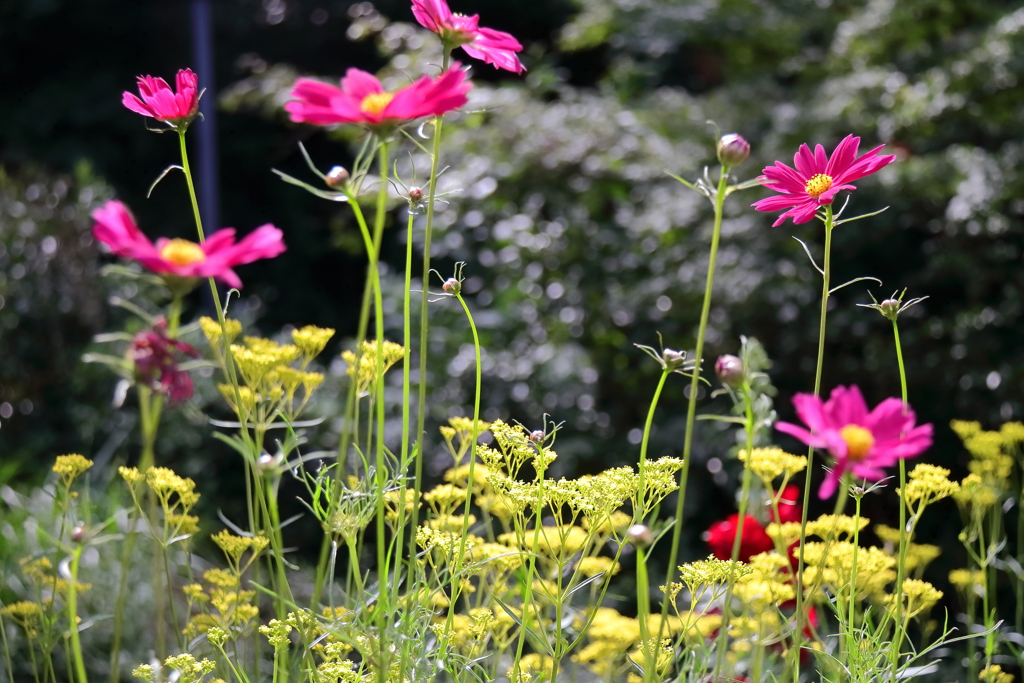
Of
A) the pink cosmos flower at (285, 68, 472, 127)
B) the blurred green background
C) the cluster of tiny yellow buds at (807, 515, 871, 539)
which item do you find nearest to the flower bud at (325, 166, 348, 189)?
the pink cosmos flower at (285, 68, 472, 127)

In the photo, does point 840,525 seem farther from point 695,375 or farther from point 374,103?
point 374,103

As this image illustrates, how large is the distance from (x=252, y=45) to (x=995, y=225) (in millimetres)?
4034

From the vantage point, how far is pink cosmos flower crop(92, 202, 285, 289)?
426mm

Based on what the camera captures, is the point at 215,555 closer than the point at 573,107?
Yes

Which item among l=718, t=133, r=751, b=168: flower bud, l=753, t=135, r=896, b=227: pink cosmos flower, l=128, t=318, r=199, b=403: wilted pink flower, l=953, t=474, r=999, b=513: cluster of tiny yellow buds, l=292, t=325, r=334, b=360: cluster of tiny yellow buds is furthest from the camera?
l=953, t=474, r=999, b=513: cluster of tiny yellow buds

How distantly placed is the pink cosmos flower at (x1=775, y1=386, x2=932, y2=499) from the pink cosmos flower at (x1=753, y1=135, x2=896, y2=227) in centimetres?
20

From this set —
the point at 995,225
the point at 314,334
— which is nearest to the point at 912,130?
the point at 995,225

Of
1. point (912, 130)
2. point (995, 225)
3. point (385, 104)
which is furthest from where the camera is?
point (912, 130)

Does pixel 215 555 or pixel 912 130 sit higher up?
pixel 912 130

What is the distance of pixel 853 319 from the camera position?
2.26 meters

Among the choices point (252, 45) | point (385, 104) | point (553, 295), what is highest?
point (252, 45)

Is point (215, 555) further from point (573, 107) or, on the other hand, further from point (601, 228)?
point (573, 107)

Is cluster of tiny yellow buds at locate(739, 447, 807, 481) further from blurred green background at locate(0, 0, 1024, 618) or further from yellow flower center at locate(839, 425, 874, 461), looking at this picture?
blurred green background at locate(0, 0, 1024, 618)

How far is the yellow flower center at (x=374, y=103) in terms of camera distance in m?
0.48
